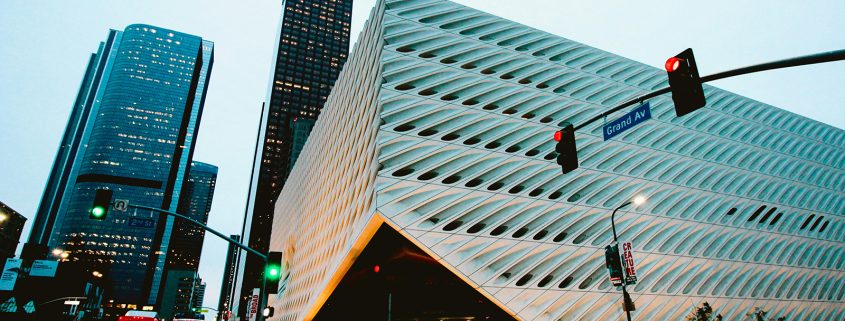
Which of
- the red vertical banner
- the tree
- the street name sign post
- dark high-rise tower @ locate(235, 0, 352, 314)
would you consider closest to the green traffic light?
the street name sign post

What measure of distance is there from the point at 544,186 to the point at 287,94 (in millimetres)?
163265

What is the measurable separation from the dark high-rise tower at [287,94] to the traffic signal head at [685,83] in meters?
169

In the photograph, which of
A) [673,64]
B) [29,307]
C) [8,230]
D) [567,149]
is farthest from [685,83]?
[8,230]

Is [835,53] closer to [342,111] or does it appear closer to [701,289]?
[701,289]

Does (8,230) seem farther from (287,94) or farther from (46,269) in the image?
(287,94)

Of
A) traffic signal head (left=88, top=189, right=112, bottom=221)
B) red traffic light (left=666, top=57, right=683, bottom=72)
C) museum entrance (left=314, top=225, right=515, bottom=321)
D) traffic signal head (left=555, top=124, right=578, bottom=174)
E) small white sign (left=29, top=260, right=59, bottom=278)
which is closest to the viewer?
red traffic light (left=666, top=57, right=683, bottom=72)

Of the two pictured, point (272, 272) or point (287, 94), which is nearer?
point (272, 272)

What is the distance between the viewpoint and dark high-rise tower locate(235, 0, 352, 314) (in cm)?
17688

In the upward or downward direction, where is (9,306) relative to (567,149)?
downward

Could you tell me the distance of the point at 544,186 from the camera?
102ft

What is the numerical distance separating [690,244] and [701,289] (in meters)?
3.43

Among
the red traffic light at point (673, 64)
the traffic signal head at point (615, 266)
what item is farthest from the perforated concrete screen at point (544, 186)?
the red traffic light at point (673, 64)

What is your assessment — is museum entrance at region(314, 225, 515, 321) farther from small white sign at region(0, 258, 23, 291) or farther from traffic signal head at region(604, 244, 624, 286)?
small white sign at region(0, 258, 23, 291)

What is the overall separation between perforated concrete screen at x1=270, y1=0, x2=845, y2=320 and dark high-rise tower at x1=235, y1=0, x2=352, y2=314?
135 m
